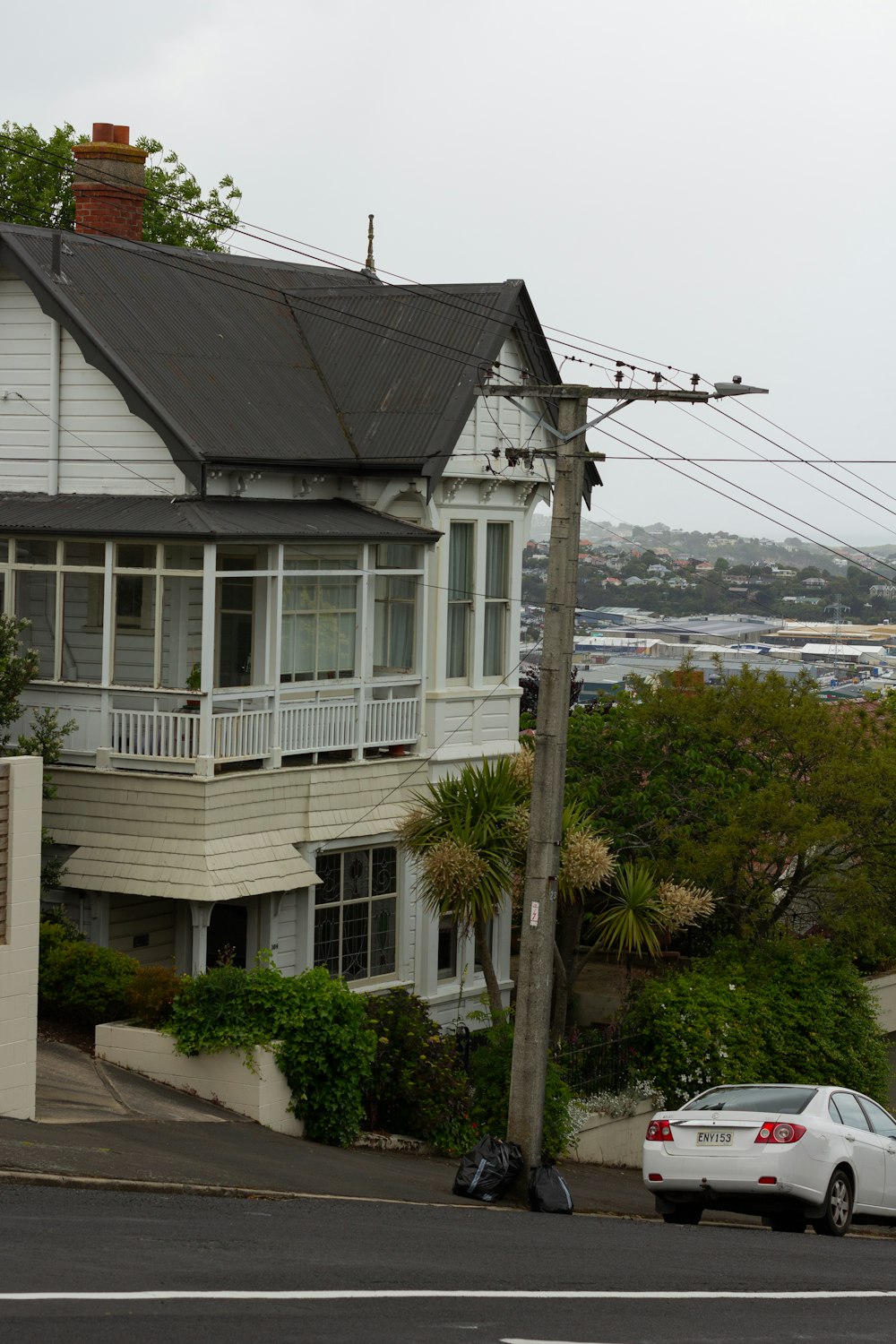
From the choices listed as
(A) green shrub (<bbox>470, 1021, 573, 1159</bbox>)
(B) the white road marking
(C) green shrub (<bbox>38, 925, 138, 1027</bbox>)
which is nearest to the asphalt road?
(B) the white road marking

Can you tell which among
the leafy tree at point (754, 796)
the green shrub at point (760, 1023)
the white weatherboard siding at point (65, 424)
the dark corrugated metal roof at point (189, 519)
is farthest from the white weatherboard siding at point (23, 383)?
the green shrub at point (760, 1023)

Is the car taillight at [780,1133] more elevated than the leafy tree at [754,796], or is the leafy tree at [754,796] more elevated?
the leafy tree at [754,796]

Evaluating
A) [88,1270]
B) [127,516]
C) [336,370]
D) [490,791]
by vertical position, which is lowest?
[88,1270]

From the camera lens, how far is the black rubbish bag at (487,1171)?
15.8m

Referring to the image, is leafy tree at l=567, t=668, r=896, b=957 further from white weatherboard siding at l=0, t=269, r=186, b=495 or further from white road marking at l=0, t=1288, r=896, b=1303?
white road marking at l=0, t=1288, r=896, b=1303

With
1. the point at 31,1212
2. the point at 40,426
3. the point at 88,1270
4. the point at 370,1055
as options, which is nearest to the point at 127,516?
the point at 40,426

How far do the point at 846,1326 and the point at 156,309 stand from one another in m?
15.1

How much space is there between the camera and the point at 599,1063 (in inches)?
861

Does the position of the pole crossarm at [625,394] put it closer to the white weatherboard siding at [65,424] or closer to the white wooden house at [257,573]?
the white wooden house at [257,573]

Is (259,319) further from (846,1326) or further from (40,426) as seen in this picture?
(846,1326)

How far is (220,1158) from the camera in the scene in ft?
49.0

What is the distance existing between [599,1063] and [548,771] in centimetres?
659

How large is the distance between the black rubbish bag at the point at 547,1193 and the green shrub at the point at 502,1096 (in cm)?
225

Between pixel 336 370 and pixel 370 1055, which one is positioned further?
pixel 336 370
